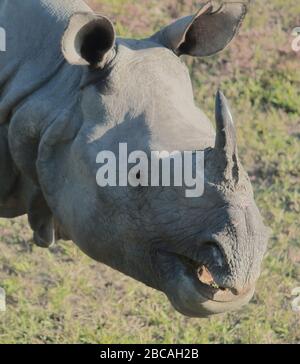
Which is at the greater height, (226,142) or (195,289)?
(226,142)

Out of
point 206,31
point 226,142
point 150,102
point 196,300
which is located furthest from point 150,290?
point 226,142

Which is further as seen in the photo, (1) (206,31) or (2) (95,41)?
(1) (206,31)

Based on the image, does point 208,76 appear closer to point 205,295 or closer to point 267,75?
point 267,75

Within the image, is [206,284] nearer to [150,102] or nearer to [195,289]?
[195,289]

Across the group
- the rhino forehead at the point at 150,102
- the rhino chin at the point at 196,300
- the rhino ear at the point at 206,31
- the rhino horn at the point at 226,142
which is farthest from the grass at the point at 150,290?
the rhino horn at the point at 226,142

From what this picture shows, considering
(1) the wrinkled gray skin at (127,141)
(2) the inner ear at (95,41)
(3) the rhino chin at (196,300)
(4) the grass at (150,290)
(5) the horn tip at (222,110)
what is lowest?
(4) the grass at (150,290)

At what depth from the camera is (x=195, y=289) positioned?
2.97m

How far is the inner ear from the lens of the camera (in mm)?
3299

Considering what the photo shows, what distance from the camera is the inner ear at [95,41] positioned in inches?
130

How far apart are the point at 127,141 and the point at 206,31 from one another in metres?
0.67

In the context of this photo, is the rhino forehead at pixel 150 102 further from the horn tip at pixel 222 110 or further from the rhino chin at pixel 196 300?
the rhino chin at pixel 196 300

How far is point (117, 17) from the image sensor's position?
26.9 feet

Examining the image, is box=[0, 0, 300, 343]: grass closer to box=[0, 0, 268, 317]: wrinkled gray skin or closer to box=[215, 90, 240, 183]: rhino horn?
box=[0, 0, 268, 317]: wrinkled gray skin

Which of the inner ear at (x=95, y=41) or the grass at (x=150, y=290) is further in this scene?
the grass at (x=150, y=290)
